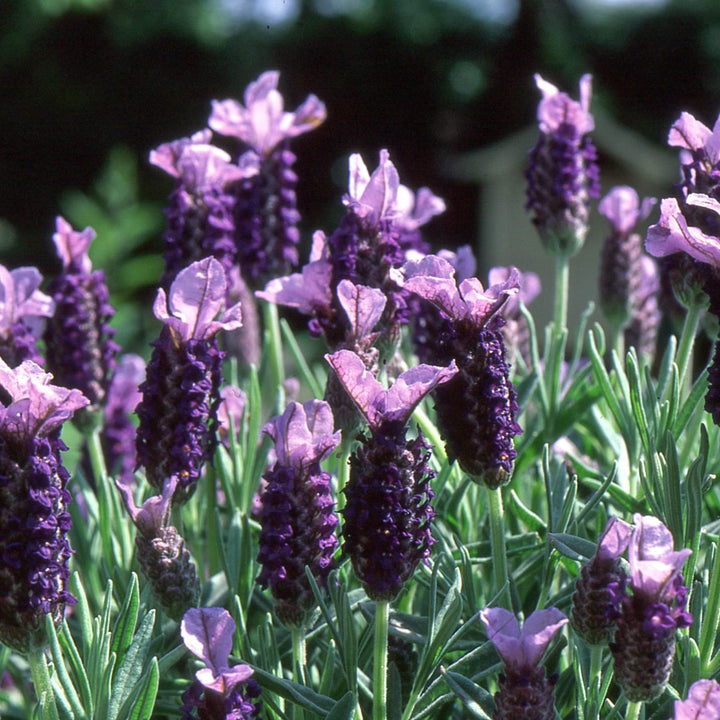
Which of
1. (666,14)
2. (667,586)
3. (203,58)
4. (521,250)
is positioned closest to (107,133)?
(203,58)

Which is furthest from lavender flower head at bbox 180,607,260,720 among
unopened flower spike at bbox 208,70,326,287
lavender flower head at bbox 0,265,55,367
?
unopened flower spike at bbox 208,70,326,287

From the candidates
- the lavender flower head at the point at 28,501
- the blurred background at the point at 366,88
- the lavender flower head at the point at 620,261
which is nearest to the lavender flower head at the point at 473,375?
the lavender flower head at the point at 28,501

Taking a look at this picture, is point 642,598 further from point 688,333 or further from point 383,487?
point 688,333

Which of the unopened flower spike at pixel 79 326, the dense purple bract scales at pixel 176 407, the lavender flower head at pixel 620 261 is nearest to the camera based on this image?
the dense purple bract scales at pixel 176 407

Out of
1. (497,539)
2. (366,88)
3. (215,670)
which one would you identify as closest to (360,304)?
Answer: (497,539)

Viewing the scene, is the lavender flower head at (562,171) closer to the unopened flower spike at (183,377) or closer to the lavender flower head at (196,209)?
the lavender flower head at (196,209)

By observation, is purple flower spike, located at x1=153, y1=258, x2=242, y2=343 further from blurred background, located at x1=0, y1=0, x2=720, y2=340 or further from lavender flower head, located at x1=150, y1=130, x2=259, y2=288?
blurred background, located at x1=0, y1=0, x2=720, y2=340
